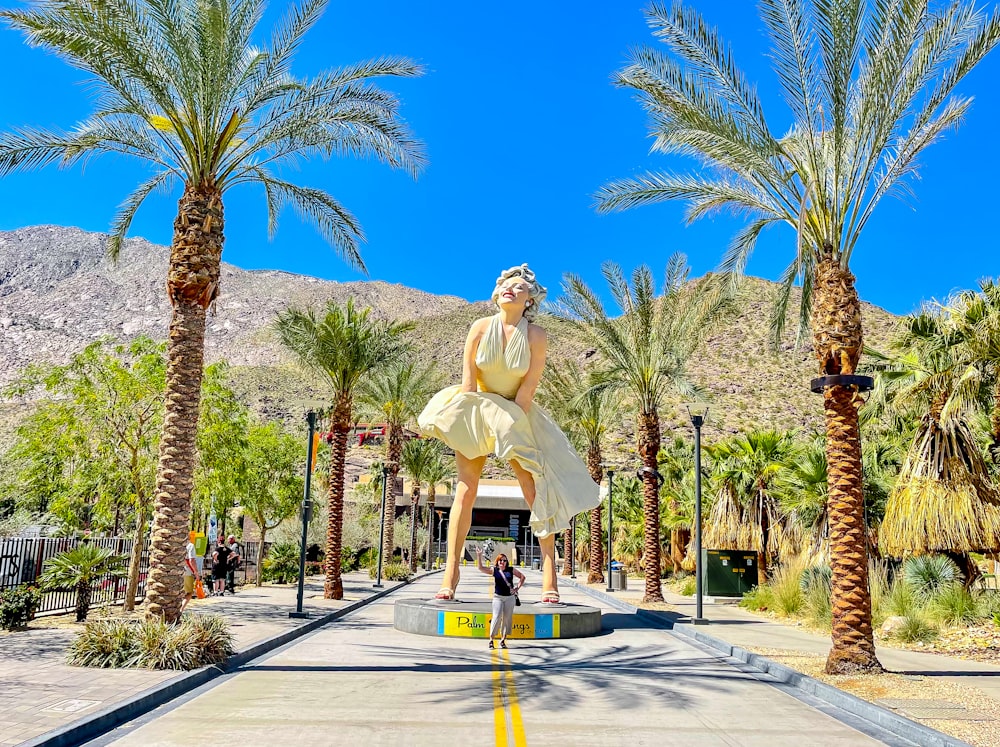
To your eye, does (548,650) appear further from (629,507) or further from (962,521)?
(629,507)

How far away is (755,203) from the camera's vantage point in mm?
13102

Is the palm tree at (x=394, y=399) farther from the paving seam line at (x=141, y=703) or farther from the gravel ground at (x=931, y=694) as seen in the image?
the gravel ground at (x=931, y=694)

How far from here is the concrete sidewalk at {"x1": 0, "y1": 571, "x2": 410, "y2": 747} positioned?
687cm

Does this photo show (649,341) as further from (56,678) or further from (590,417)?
(56,678)

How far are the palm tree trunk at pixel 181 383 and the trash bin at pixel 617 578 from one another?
2105cm

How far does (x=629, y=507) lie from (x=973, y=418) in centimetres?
2401

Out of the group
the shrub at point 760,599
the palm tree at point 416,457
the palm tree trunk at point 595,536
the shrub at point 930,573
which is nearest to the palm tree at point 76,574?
the shrub at point 760,599

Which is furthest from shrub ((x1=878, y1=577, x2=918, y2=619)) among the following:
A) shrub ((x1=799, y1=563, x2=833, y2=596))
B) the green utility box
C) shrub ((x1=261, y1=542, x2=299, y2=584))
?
shrub ((x1=261, y1=542, x2=299, y2=584))

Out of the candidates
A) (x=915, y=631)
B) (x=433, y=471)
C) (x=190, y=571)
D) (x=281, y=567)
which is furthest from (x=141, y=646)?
(x=433, y=471)

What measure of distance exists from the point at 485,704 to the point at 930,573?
1264 centimetres

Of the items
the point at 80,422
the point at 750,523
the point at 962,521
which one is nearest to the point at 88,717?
the point at 80,422

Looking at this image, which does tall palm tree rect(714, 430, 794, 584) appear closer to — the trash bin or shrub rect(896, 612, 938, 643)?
the trash bin

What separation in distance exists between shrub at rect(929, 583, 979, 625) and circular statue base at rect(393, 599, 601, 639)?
20.4 feet

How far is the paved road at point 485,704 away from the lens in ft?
23.1
